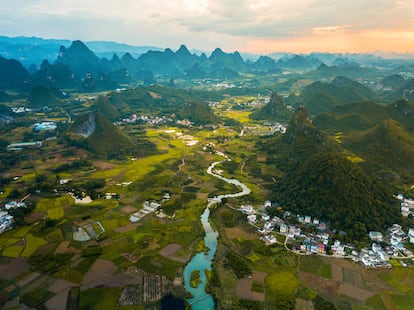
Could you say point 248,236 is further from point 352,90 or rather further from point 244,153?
Answer: point 352,90

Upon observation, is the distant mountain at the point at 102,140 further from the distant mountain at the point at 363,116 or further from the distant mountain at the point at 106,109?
the distant mountain at the point at 363,116

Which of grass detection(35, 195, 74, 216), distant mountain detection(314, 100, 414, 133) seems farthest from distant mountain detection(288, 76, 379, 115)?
grass detection(35, 195, 74, 216)

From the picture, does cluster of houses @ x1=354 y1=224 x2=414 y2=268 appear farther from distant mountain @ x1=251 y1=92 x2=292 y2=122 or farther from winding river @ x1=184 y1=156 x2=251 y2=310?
distant mountain @ x1=251 y1=92 x2=292 y2=122

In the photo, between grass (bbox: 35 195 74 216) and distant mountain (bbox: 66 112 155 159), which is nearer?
grass (bbox: 35 195 74 216)

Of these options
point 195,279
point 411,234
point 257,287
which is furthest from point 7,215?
point 411,234

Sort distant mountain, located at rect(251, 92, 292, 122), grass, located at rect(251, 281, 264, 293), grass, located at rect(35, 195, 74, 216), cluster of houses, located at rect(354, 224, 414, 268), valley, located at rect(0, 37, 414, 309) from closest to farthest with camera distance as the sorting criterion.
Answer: valley, located at rect(0, 37, 414, 309) < grass, located at rect(251, 281, 264, 293) < cluster of houses, located at rect(354, 224, 414, 268) < grass, located at rect(35, 195, 74, 216) < distant mountain, located at rect(251, 92, 292, 122)

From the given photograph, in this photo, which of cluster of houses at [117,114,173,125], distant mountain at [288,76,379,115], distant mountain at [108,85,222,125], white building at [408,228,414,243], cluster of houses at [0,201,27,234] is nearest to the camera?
white building at [408,228,414,243]

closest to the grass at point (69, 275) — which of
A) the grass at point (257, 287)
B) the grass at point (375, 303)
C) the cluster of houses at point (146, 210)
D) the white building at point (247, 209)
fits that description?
the cluster of houses at point (146, 210)

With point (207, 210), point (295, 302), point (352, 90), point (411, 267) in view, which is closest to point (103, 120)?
point (207, 210)
